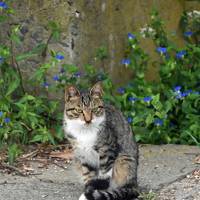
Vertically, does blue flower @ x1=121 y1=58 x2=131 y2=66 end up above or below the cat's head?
above

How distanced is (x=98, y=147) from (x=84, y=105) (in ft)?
1.23

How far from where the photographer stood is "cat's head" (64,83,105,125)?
6.46 meters

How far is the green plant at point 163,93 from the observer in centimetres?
807

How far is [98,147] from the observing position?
641 cm

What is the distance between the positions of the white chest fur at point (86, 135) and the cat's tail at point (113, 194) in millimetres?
272

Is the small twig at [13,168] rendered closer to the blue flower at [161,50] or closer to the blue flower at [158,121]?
the blue flower at [158,121]

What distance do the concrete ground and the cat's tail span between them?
0.67 ft

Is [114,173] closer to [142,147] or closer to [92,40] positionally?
[142,147]

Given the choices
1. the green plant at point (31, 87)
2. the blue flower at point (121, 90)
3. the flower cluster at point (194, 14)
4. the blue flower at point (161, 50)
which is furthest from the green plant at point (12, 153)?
the flower cluster at point (194, 14)

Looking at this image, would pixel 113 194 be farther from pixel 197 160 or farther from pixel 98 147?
pixel 197 160

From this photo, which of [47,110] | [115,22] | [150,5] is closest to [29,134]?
[47,110]

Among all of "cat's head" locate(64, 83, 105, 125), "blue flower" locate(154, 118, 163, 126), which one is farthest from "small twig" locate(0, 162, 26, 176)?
"blue flower" locate(154, 118, 163, 126)

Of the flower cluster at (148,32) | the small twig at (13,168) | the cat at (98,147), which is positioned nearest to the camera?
the cat at (98,147)

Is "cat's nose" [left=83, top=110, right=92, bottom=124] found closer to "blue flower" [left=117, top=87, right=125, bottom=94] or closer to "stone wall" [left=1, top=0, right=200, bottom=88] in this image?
"stone wall" [left=1, top=0, right=200, bottom=88]
